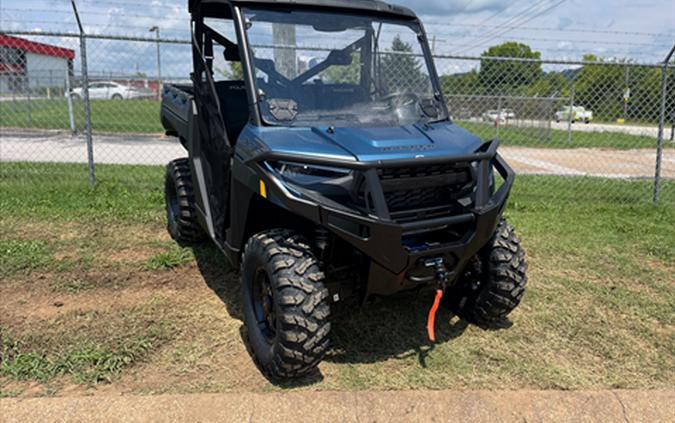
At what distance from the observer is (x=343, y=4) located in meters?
3.78

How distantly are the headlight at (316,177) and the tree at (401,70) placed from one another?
3.84 ft

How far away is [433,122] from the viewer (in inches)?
152

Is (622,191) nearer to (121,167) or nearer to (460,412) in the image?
(460,412)

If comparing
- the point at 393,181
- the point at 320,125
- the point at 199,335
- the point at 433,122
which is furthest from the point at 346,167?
the point at 199,335

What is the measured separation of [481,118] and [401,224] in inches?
601

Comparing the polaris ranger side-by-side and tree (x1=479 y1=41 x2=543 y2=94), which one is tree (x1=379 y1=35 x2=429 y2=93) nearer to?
the polaris ranger side-by-side

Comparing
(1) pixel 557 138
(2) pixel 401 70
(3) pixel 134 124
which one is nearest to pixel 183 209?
(2) pixel 401 70

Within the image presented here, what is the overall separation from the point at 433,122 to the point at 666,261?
323 centimetres

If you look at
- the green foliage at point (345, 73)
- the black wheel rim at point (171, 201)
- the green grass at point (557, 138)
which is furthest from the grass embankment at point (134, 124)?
the green foliage at point (345, 73)

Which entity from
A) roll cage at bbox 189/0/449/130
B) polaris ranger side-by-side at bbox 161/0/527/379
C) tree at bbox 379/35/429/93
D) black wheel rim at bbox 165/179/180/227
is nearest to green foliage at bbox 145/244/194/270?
black wheel rim at bbox 165/179/180/227

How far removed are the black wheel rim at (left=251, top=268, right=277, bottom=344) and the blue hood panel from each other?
0.81m

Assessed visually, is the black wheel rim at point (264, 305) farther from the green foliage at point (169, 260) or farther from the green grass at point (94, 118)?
the green grass at point (94, 118)

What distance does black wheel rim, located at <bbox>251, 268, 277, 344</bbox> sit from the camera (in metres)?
3.40

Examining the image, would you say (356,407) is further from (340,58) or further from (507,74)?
(507,74)
